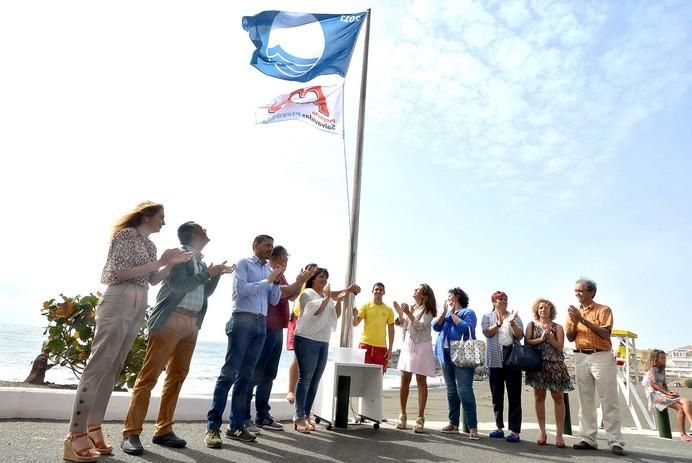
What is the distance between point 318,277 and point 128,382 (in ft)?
9.57

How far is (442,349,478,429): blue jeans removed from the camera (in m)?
5.45

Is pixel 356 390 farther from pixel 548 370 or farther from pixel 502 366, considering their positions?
pixel 548 370

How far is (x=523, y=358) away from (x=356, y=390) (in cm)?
219

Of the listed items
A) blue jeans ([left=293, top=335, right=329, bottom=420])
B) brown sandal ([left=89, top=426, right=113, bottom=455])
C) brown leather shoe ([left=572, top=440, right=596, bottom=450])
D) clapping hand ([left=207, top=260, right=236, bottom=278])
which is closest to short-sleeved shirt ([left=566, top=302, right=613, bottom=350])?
brown leather shoe ([left=572, top=440, right=596, bottom=450])

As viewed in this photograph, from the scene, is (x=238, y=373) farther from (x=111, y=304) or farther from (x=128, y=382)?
(x=128, y=382)

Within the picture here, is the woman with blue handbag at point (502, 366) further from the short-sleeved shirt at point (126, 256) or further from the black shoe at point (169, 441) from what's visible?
the short-sleeved shirt at point (126, 256)

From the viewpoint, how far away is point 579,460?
14.5 feet

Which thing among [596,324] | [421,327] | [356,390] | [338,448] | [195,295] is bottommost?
[338,448]

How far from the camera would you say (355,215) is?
22.6 ft

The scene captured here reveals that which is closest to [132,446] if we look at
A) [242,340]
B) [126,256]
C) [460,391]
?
[242,340]

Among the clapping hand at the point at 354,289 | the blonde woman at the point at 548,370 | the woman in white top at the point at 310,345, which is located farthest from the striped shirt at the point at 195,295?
the blonde woman at the point at 548,370

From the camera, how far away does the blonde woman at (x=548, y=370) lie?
5375 millimetres

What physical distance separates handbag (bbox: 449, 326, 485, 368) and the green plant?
392 centimetres

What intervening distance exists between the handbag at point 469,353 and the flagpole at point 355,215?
1.40 meters
